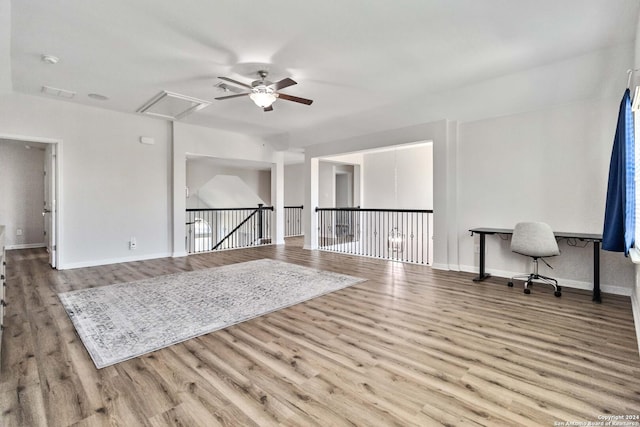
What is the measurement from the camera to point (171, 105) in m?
5.18

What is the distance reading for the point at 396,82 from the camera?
4246mm

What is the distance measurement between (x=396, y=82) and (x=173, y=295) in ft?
13.0

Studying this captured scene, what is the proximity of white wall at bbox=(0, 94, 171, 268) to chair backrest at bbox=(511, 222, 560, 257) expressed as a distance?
606 cm

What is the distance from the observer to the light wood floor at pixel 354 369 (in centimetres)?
166

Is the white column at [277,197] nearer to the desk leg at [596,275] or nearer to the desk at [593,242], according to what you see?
the desk at [593,242]

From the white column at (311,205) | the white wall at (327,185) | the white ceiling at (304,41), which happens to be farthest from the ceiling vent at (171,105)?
the white wall at (327,185)

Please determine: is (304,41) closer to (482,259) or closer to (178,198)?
(482,259)

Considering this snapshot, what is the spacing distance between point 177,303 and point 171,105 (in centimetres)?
341

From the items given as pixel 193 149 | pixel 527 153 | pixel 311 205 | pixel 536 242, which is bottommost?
pixel 536 242

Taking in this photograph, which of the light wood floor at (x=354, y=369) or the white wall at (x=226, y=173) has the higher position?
the white wall at (x=226, y=173)

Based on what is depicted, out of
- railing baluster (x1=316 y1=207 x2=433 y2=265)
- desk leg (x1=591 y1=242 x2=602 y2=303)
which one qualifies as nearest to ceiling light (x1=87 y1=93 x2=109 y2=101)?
railing baluster (x1=316 y1=207 x2=433 y2=265)

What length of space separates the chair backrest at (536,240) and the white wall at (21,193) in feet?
32.2

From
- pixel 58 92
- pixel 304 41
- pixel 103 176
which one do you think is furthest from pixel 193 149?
pixel 304 41

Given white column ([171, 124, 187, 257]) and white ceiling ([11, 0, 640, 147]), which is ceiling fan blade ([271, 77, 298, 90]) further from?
white column ([171, 124, 187, 257])
